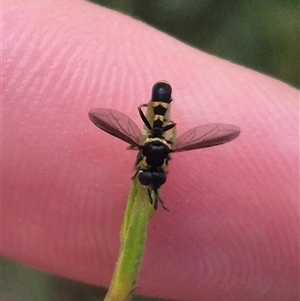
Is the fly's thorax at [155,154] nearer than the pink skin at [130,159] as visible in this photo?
Yes

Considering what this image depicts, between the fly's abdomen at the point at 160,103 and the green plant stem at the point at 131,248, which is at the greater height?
the fly's abdomen at the point at 160,103

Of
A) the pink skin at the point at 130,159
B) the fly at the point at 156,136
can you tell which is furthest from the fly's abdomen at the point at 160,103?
the pink skin at the point at 130,159

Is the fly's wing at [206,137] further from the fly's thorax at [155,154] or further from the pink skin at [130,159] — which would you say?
the pink skin at [130,159]

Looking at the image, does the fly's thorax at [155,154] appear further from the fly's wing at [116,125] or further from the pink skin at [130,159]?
the pink skin at [130,159]

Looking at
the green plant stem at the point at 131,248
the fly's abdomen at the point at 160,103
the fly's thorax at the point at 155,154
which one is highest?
the fly's abdomen at the point at 160,103

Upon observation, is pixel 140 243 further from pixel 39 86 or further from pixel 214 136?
pixel 39 86

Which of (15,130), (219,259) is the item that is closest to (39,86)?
(15,130)

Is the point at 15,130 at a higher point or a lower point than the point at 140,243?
higher
